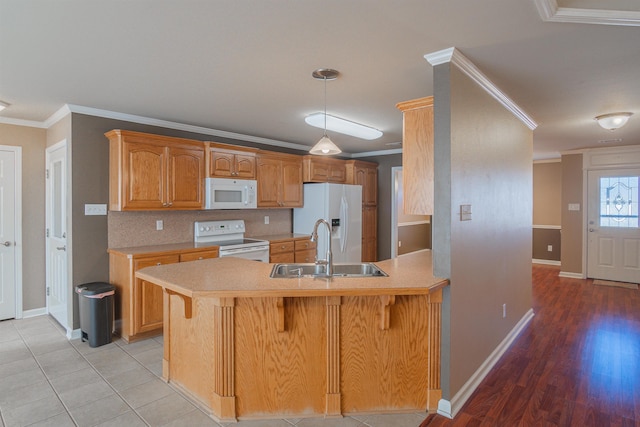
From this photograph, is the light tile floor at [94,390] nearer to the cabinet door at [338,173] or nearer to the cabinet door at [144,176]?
the cabinet door at [144,176]

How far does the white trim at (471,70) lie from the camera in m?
2.23

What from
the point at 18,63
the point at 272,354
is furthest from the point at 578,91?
the point at 18,63

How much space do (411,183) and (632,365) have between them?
8.41 ft

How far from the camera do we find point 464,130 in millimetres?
2430

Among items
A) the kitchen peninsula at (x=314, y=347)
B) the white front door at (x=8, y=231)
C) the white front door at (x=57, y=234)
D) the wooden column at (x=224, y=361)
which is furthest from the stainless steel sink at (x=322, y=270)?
the white front door at (x=8, y=231)

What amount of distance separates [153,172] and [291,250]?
2039mm

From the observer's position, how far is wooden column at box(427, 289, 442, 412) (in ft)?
7.49

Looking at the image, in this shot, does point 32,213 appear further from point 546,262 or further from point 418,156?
point 546,262

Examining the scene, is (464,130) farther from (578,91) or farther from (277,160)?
(277,160)

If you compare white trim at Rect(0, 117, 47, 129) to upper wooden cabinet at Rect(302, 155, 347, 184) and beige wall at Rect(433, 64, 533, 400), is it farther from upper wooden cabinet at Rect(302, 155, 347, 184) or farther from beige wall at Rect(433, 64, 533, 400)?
beige wall at Rect(433, 64, 533, 400)

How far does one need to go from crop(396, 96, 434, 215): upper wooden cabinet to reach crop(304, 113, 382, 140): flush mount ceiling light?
1168 mm

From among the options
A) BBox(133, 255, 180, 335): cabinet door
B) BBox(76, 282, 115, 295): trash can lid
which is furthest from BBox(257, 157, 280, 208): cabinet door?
BBox(76, 282, 115, 295): trash can lid

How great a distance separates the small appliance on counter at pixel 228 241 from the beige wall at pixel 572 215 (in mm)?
5581

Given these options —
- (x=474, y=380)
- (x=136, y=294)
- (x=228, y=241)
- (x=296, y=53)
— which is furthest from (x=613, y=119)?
(x=136, y=294)
